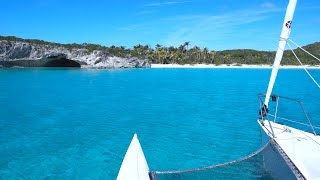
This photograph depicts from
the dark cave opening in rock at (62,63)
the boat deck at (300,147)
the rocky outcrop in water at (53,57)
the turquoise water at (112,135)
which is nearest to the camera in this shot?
the boat deck at (300,147)

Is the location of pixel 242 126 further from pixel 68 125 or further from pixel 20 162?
pixel 20 162

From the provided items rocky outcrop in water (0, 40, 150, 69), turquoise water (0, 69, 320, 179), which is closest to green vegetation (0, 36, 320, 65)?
rocky outcrop in water (0, 40, 150, 69)

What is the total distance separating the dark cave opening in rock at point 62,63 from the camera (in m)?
119

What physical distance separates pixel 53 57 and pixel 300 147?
10931 centimetres

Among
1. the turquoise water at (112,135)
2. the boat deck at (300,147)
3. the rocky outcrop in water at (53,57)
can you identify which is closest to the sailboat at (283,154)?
the boat deck at (300,147)

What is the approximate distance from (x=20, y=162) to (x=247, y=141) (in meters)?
A: 10.8

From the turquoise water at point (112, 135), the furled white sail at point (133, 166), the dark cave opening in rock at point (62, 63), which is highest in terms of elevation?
the furled white sail at point (133, 166)

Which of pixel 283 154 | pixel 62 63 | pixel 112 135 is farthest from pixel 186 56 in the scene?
pixel 283 154

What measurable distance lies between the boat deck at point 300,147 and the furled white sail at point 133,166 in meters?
3.72

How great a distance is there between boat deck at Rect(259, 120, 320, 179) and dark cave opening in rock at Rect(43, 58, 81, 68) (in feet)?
371

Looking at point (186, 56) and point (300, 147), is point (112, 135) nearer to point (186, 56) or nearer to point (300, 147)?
point (300, 147)

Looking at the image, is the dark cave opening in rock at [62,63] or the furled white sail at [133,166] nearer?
the furled white sail at [133,166]

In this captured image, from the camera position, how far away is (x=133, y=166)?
6.80m

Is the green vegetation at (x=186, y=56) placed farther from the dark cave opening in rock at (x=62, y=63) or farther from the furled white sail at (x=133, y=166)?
→ the furled white sail at (x=133, y=166)
